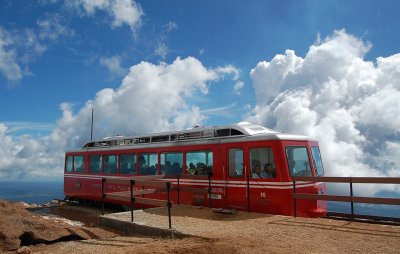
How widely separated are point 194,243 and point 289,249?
A: 1.91m

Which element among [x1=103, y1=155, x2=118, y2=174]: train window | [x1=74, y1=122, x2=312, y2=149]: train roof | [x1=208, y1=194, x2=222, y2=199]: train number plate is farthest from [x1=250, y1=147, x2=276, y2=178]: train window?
[x1=103, y1=155, x2=118, y2=174]: train window

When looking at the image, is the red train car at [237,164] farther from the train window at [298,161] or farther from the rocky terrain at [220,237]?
the rocky terrain at [220,237]

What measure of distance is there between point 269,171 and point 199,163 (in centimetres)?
319

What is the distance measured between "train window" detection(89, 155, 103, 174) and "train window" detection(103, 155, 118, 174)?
20.5 inches

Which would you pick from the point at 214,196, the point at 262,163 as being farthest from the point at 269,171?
the point at 214,196

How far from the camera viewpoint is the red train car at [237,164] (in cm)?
1177

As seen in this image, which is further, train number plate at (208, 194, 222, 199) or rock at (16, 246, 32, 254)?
train number plate at (208, 194, 222, 199)

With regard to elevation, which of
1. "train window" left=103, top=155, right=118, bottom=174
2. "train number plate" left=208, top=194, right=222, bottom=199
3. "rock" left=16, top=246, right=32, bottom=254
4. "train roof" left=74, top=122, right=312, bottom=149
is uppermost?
"train roof" left=74, top=122, right=312, bottom=149

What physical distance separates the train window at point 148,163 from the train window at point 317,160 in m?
6.33

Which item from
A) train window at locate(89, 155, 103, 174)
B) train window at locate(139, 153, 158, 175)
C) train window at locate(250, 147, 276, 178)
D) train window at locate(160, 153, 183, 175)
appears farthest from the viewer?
train window at locate(89, 155, 103, 174)

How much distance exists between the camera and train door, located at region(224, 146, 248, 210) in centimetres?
1248

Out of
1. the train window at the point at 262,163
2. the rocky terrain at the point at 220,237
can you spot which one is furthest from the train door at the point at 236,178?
the rocky terrain at the point at 220,237

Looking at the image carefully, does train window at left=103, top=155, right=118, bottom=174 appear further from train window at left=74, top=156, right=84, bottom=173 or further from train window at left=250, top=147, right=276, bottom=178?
train window at left=250, top=147, right=276, bottom=178

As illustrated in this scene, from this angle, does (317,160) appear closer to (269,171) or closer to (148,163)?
(269,171)
